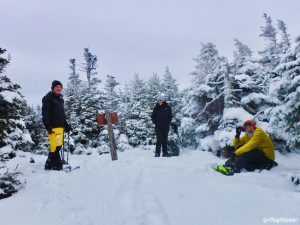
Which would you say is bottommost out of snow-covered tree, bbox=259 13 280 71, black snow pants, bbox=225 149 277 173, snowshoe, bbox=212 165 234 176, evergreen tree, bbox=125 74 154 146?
snowshoe, bbox=212 165 234 176

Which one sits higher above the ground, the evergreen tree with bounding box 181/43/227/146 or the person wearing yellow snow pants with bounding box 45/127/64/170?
the evergreen tree with bounding box 181/43/227/146

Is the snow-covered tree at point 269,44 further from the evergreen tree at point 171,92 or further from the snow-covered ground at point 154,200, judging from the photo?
the snow-covered ground at point 154,200

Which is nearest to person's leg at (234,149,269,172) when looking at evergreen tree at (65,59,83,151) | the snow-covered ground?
the snow-covered ground

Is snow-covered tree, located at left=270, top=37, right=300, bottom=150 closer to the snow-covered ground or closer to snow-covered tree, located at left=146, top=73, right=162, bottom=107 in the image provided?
the snow-covered ground

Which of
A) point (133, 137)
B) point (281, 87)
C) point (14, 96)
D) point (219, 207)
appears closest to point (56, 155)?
point (14, 96)

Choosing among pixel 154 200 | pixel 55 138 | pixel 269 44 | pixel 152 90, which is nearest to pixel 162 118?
pixel 55 138

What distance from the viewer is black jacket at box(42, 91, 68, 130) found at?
8.70 metres

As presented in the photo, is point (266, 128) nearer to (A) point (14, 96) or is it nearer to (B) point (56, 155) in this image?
(B) point (56, 155)

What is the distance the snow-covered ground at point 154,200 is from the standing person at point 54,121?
1.42 meters

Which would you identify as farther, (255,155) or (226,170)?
(255,155)

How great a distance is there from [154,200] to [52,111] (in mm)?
4937

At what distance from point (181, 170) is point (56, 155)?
3.47 m

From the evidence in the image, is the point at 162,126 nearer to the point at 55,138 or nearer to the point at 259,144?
the point at 55,138

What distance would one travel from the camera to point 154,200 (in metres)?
5.11
